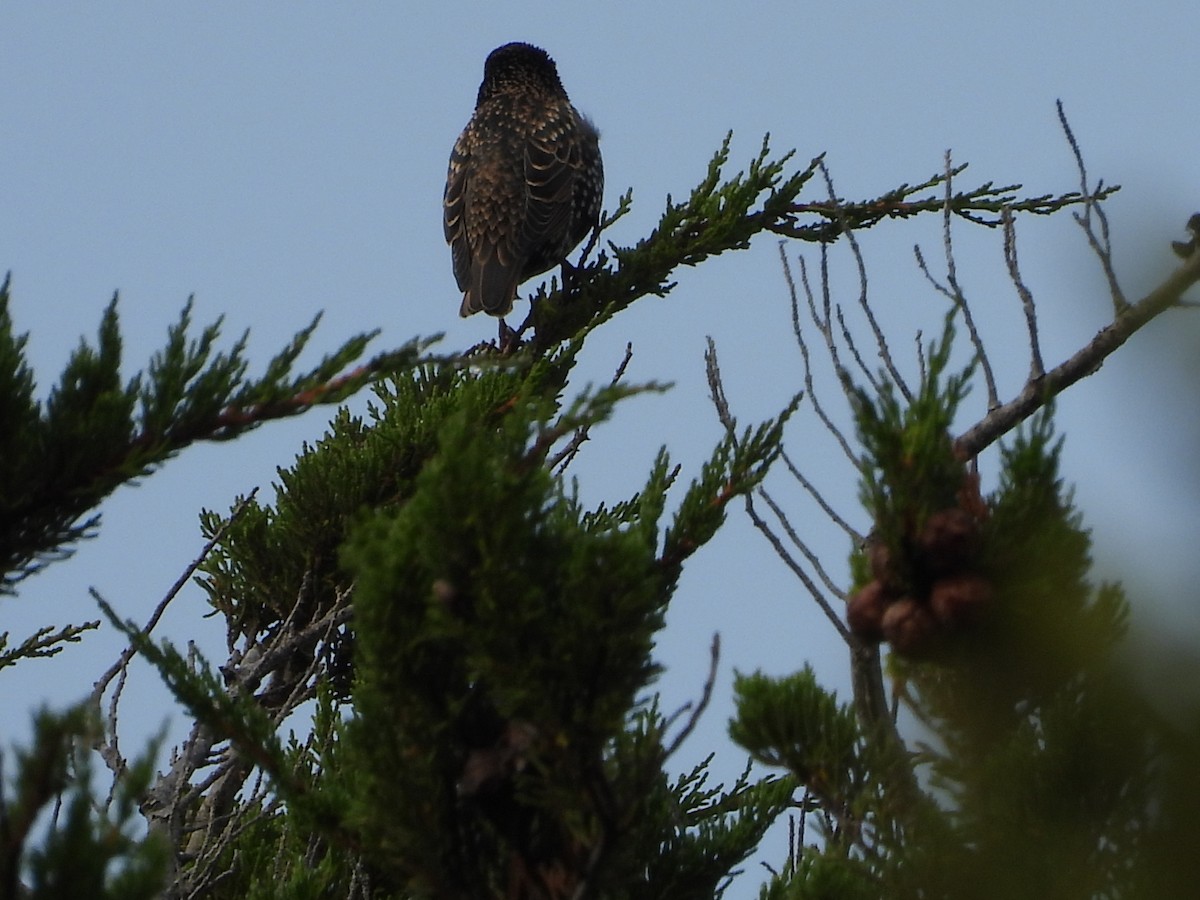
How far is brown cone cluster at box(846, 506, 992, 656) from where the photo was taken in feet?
6.78

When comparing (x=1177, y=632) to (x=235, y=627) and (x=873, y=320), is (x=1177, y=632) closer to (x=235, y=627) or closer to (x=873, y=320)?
(x=873, y=320)

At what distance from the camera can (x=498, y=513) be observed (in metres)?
2.24

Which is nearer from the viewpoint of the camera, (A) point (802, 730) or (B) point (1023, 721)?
(B) point (1023, 721)

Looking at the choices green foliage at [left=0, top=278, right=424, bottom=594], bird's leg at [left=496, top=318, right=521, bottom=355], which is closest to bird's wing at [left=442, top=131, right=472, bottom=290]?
bird's leg at [left=496, top=318, right=521, bottom=355]

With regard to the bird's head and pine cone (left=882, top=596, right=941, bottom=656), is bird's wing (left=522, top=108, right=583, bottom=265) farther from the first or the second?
pine cone (left=882, top=596, right=941, bottom=656)

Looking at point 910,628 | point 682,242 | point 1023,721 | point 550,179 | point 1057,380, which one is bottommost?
point 1023,721

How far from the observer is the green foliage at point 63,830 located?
182 cm

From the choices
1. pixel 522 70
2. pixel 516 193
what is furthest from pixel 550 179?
pixel 522 70

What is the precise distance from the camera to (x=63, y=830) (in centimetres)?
183

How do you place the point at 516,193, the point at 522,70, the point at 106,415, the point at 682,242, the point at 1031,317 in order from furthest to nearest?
1. the point at 522,70
2. the point at 516,193
3. the point at 682,242
4. the point at 1031,317
5. the point at 106,415

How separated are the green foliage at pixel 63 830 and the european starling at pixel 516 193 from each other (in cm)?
578

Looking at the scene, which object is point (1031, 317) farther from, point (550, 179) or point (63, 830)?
point (550, 179)

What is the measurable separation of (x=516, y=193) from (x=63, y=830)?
6479 millimetres

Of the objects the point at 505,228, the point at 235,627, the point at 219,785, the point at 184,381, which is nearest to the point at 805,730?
the point at 184,381
